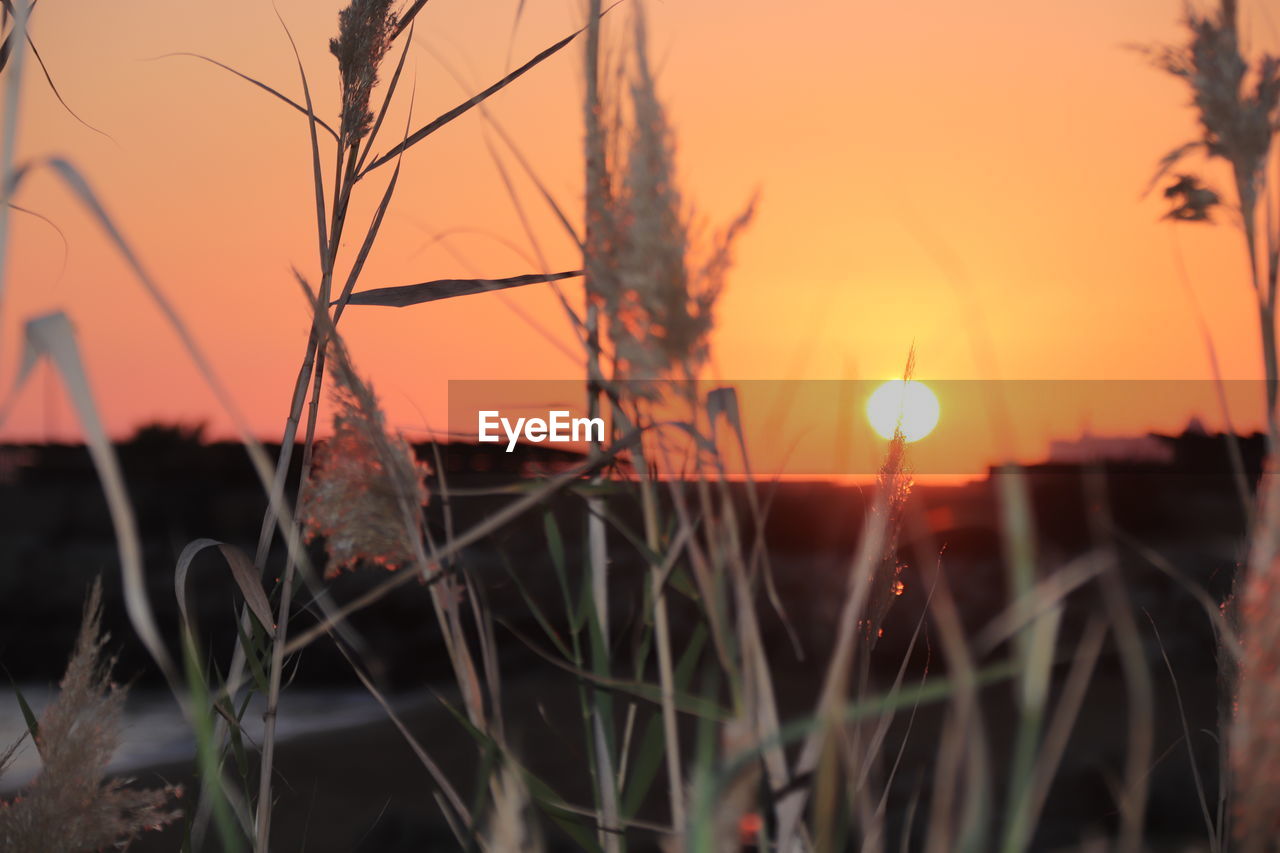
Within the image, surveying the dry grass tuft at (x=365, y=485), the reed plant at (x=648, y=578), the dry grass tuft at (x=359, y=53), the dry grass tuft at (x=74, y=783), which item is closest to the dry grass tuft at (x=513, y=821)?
the reed plant at (x=648, y=578)

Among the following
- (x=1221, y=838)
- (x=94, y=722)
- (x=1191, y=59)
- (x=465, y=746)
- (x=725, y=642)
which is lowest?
(x=465, y=746)

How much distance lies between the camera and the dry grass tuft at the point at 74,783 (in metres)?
0.91

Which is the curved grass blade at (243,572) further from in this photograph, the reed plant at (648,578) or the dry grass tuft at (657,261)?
the dry grass tuft at (657,261)

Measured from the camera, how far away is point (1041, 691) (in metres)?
0.51

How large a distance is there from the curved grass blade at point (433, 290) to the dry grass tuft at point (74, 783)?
38 centimetres

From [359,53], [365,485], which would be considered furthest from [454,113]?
[365,485]

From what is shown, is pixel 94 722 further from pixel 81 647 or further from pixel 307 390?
pixel 307 390

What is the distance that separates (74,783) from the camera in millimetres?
915

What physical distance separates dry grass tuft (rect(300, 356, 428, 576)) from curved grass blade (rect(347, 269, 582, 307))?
0.55 ft

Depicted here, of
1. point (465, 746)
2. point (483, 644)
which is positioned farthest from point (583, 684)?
point (465, 746)

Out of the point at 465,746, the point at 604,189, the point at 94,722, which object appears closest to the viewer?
the point at 604,189

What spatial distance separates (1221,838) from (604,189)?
911mm

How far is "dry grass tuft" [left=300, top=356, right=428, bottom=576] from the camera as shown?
73cm

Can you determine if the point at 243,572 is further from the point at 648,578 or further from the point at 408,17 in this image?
the point at 408,17
